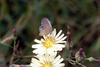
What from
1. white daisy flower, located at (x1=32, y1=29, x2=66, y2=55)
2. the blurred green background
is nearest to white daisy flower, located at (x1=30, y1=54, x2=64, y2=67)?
white daisy flower, located at (x1=32, y1=29, x2=66, y2=55)

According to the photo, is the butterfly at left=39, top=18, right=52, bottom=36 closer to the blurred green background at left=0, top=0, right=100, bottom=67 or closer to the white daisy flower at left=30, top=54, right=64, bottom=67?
the white daisy flower at left=30, top=54, right=64, bottom=67

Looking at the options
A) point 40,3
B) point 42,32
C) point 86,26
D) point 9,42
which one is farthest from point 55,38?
point 86,26

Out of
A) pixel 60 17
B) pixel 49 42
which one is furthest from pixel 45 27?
pixel 60 17

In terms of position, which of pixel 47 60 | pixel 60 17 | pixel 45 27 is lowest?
pixel 47 60

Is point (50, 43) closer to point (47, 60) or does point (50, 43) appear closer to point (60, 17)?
point (47, 60)

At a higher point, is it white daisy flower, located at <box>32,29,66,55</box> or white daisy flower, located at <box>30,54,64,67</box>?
white daisy flower, located at <box>32,29,66,55</box>

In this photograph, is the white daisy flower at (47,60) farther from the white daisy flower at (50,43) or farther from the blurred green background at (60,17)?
the blurred green background at (60,17)
